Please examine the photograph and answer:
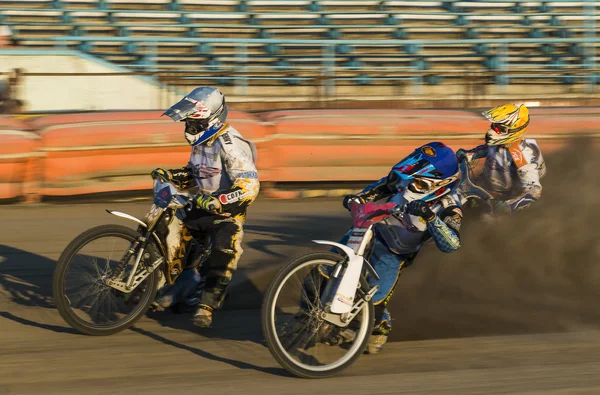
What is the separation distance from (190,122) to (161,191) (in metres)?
0.50

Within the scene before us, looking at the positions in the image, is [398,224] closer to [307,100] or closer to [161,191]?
[161,191]

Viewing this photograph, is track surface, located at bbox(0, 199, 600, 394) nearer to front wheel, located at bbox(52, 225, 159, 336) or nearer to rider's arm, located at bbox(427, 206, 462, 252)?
front wheel, located at bbox(52, 225, 159, 336)

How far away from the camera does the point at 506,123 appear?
24.7ft

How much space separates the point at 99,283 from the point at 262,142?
566 centimetres

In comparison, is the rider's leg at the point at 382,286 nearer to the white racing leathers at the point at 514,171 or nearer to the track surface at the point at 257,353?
the track surface at the point at 257,353

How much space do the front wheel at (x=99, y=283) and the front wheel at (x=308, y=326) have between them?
1144 millimetres

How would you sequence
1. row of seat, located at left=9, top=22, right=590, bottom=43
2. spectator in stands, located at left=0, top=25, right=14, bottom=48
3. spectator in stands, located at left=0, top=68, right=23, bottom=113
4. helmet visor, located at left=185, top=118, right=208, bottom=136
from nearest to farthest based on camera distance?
1. helmet visor, located at left=185, top=118, right=208, bottom=136
2. spectator in stands, located at left=0, top=68, right=23, bottom=113
3. spectator in stands, located at left=0, top=25, right=14, bottom=48
4. row of seat, located at left=9, top=22, right=590, bottom=43

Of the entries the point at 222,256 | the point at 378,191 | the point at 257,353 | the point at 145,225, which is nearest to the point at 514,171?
the point at 378,191

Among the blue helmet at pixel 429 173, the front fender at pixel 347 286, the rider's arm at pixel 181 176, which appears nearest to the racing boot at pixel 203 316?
the rider's arm at pixel 181 176

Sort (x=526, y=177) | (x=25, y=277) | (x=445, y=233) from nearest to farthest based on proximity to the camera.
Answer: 1. (x=445, y=233)
2. (x=25, y=277)
3. (x=526, y=177)

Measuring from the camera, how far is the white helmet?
5.70 m

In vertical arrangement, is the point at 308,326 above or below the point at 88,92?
above

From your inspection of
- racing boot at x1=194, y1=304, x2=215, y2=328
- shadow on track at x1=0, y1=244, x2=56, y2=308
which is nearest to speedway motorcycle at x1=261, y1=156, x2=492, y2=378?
racing boot at x1=194, y1=304, x2=215, y2=328

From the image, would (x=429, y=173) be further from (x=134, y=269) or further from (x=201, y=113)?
(x=134, y=269)
